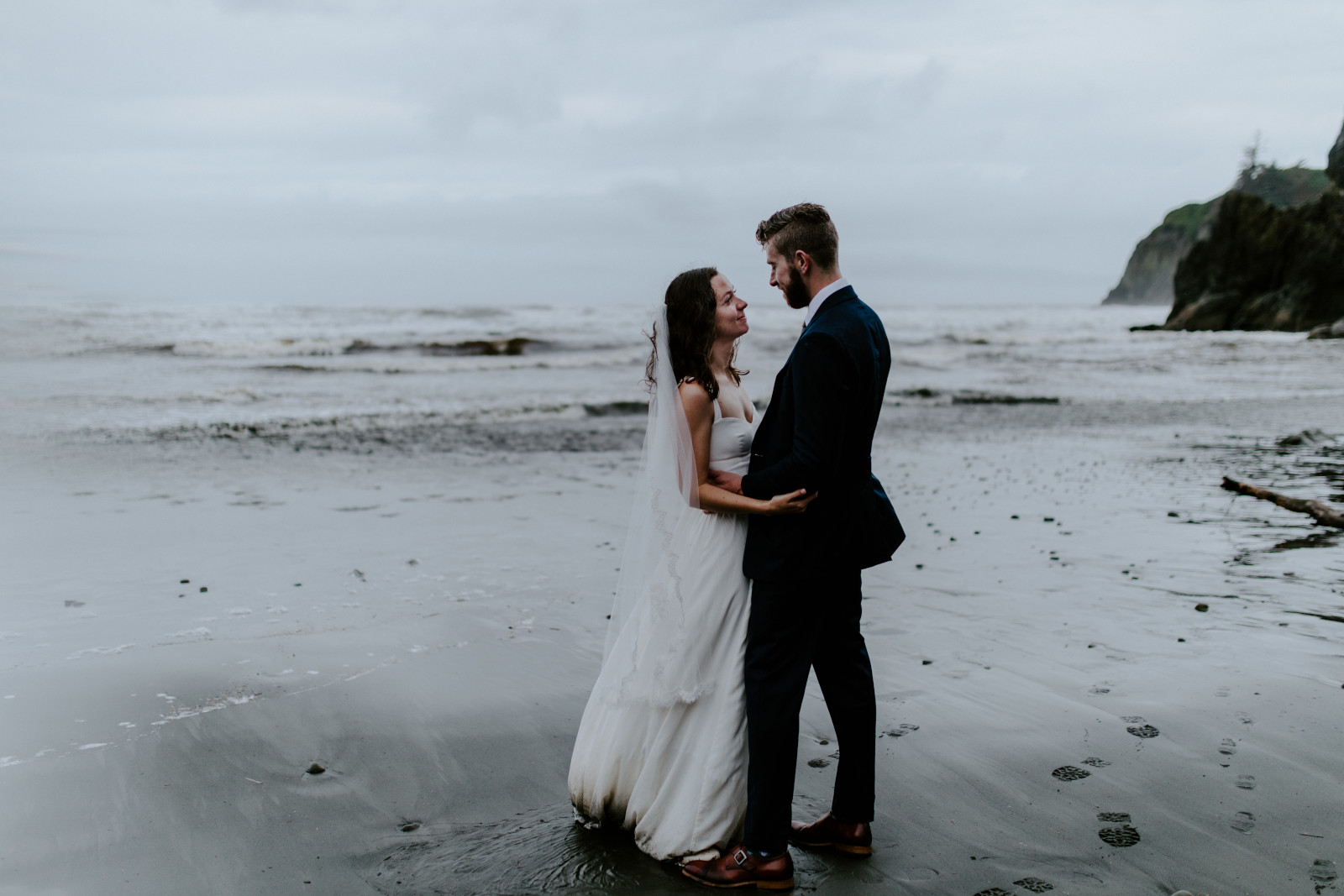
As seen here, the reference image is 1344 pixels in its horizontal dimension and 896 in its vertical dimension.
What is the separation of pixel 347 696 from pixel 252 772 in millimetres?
834

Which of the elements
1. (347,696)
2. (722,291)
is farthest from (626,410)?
(722,291)

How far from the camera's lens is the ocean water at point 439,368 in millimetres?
17875

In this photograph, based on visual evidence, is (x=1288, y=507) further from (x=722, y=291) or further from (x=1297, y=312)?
(x=1297, y=312)

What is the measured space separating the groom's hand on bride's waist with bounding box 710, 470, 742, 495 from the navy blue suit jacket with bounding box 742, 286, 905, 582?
0.05 meters

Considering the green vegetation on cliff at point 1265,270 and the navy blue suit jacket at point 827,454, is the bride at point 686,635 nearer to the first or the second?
the navy blue suit jacket at point 827,454

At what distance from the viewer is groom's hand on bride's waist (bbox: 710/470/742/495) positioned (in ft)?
10.5

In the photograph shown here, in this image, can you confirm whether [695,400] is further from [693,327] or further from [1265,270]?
[1265,270]

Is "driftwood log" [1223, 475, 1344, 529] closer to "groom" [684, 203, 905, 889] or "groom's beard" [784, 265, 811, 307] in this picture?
"groom" [684, 203, 905, 889]

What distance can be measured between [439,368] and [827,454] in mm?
25832

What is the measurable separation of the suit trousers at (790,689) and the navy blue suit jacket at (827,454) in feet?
0.30

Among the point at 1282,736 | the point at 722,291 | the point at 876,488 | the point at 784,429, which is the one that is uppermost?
the point at 722,291

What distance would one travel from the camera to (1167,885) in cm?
297

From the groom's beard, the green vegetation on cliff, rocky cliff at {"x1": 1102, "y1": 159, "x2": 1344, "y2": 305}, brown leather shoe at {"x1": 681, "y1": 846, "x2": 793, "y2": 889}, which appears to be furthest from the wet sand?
rocky cliff at {"x1": 1102, "y1": 159, "x2": 1344, "y2": 305}

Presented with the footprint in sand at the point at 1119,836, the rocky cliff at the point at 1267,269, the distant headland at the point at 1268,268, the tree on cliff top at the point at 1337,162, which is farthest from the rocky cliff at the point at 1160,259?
the footprint in sand at the point at 1119,836
